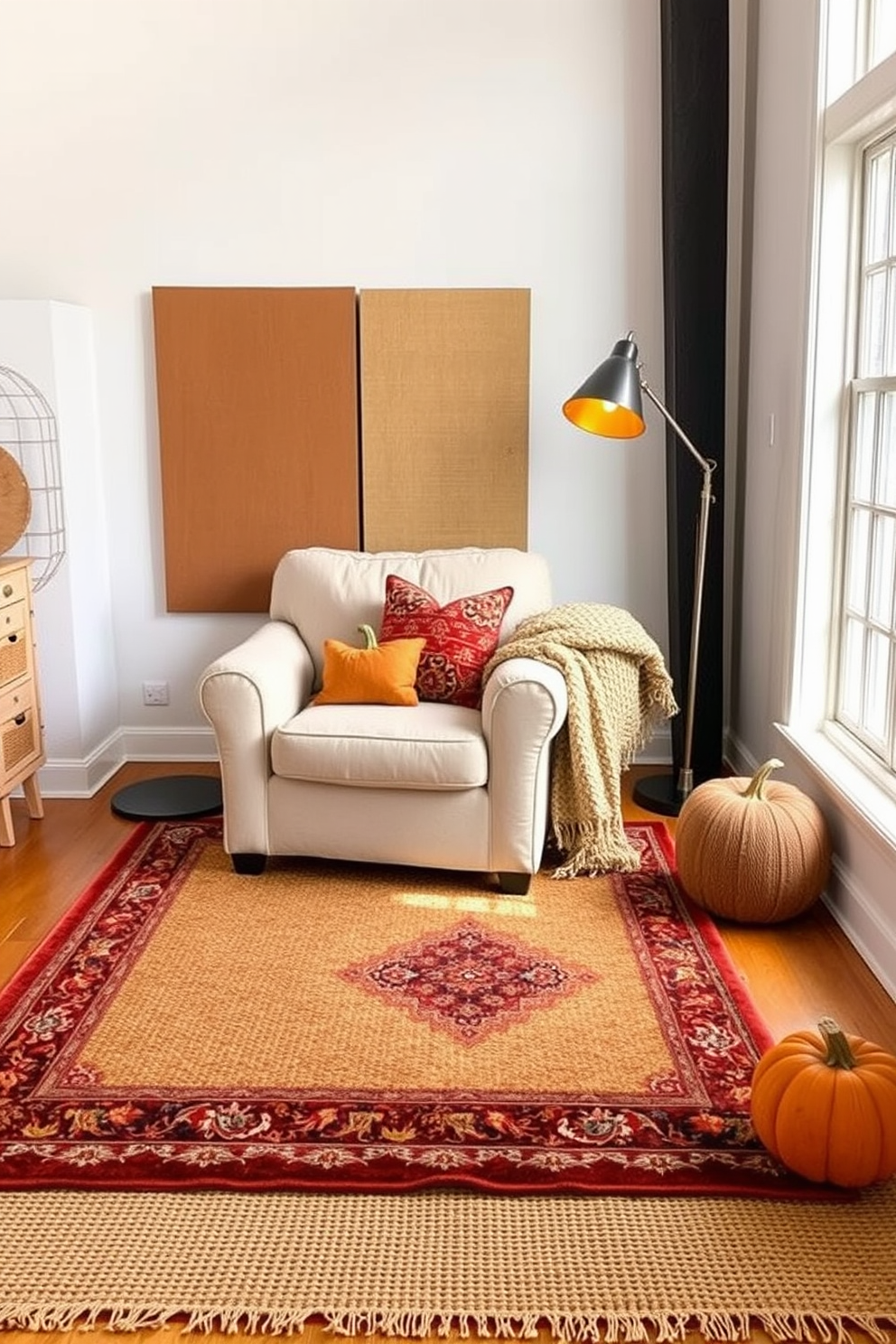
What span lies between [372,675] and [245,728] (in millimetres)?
429

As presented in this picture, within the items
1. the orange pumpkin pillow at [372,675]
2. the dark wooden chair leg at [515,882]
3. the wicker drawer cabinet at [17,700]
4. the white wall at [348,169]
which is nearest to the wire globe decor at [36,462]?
the wicker drawer cabinet at [17,700]

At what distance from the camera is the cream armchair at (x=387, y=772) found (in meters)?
3.43

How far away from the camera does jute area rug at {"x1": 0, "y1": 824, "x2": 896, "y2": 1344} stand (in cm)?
192

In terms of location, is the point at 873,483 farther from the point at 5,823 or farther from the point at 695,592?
the point at 5,823

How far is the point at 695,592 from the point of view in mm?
4148

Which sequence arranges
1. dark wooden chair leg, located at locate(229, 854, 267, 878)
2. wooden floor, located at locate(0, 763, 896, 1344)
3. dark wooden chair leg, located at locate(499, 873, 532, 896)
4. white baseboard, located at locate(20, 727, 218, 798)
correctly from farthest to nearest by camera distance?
white baseboard, located at locate(20, 727, 218, 798) → dark wooden chair leg, located at locate(229, 854, 267, 878) → dark wooden chair leg, located at locate(499, 873, 532, 896) → wooden floor, located at locate(0, 763, 896, 1344)

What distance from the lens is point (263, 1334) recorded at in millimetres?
1901

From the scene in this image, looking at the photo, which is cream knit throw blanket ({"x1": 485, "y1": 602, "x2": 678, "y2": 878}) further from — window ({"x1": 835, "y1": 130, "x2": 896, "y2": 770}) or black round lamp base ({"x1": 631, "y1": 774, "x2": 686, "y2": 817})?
window ({"x1": 835, "y1": 130, "x2": 896, "y2": 770})

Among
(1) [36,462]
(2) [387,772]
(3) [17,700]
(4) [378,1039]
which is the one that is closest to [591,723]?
(2) [387,772]

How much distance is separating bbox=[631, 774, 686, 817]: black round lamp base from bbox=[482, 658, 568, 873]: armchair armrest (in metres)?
0.77

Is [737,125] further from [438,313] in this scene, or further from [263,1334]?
[263,1334]

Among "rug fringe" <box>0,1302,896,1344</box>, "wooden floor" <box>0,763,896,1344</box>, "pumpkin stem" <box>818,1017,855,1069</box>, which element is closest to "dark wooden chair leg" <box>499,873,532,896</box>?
"wooden floor" <box>0,763,896,1344</box>

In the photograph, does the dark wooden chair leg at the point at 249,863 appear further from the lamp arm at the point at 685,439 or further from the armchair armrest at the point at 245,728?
the lamp arm at the point at 685,439

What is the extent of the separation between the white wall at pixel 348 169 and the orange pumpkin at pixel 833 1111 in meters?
2.62
